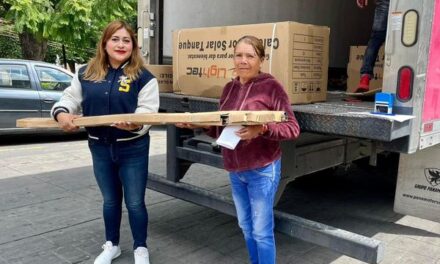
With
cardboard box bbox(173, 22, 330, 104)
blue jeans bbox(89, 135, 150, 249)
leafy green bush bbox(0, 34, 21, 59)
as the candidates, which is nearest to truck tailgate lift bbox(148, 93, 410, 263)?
cardboard box bbox(173, 22, 330, 104)

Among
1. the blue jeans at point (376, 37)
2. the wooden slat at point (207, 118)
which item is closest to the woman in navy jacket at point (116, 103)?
the wooden slat at point (207, 118)

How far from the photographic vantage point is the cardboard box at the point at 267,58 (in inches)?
118

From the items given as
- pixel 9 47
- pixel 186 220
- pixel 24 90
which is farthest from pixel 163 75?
pixel 9 47

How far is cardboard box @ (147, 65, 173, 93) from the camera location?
3.95 metres

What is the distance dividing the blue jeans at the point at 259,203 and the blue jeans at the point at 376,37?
150 cm

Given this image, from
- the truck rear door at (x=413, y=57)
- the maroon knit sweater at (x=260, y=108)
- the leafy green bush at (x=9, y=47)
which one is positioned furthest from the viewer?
the leafy green bush at (x=9, y=47)

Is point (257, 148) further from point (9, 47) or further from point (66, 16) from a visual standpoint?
point (9, 47)

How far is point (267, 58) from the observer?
3082 millimetres

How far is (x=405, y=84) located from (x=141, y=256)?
6.93ft

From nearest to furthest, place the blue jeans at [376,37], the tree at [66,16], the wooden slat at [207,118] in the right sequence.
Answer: the wooden slat at [207,118]
the blue jeans at [376,37]
the tree at [66,16]

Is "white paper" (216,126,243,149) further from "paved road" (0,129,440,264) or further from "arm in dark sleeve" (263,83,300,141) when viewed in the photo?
"paved road" (0,129,440,264)

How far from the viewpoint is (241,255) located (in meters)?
3.68

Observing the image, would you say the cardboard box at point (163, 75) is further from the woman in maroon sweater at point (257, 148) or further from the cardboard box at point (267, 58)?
the woman in maroon sweater at point (257, 148)

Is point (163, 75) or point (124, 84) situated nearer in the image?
point (124, 84)
